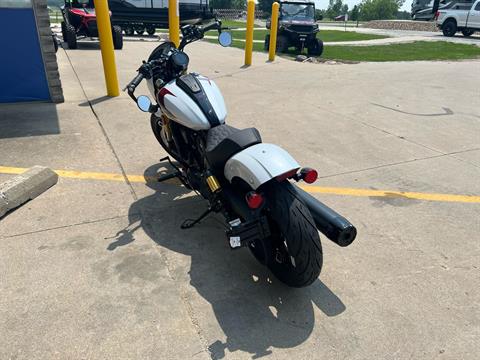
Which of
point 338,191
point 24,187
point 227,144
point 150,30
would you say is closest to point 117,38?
point 150,30

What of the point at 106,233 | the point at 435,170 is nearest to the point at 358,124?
the point at 435,170

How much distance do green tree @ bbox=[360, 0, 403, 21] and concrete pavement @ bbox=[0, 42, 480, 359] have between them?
10248 cm

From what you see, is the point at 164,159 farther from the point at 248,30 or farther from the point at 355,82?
the point at 248,30

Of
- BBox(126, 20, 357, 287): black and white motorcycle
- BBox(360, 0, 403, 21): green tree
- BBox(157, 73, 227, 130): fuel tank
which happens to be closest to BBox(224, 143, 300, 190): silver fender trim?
BBox(126, 20, 357, 287): black and white motorcycle

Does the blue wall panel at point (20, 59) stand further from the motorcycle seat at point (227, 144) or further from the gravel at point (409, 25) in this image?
the gravel at point (409, 25)

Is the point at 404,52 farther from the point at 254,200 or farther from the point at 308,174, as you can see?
the point at 254,200

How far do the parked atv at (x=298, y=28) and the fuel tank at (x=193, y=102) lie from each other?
41.3ft

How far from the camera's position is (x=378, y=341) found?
7.39 feet

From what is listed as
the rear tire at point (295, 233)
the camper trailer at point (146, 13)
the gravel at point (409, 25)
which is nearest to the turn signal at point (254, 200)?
the rear tire at point (295, 233)

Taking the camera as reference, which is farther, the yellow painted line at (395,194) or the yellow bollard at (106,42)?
the yellow bollard at (106,42)

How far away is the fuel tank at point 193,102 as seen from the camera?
10.4ft

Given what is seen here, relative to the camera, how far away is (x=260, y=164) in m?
2.42

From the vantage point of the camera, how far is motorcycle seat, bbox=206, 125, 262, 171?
265 cm

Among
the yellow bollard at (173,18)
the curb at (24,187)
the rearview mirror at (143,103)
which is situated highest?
the yellow bollard at (173,18)
